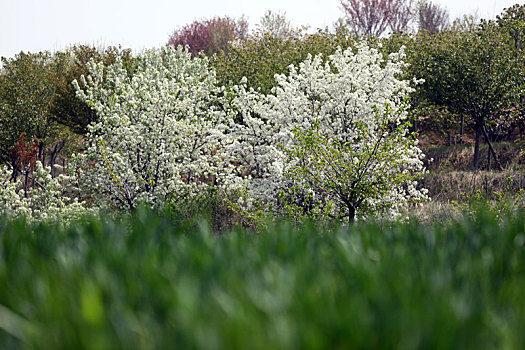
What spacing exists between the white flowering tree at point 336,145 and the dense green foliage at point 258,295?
675 cm

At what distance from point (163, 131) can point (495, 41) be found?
43.5 ft

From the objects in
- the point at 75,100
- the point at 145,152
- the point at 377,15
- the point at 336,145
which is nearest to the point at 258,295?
the point at 336,145

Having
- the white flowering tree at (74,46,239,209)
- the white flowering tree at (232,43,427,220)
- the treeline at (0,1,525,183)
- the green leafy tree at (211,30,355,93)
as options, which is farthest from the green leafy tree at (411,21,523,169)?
the white flowering tree at (74,46,239,209)

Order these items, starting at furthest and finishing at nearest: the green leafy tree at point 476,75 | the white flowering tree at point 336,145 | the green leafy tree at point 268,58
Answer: the green leafy tree at point 268,58, the green leafy tree at point 476,75, the white flowering tree at point 336,145

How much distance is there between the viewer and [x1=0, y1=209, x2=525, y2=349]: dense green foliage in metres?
1.29

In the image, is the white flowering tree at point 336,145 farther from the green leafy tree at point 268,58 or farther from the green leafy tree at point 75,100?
the green leafy tree at point 75,100

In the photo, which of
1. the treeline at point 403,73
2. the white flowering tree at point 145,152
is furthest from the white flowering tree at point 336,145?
the treeline at point 403,73

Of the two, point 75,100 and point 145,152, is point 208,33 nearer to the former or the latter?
point 75,100

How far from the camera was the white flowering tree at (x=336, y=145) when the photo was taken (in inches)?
358

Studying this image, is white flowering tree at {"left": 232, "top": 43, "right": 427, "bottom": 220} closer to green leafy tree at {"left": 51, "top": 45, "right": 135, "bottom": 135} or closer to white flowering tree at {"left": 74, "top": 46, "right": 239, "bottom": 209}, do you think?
white flowering tree at {"left": 74, "top": 46, "right": 239, "bottom": 209}

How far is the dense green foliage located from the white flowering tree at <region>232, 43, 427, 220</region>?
675 cm

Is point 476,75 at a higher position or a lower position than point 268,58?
lower

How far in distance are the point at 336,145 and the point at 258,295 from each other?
340 inches

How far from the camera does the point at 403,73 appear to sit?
1833cm
